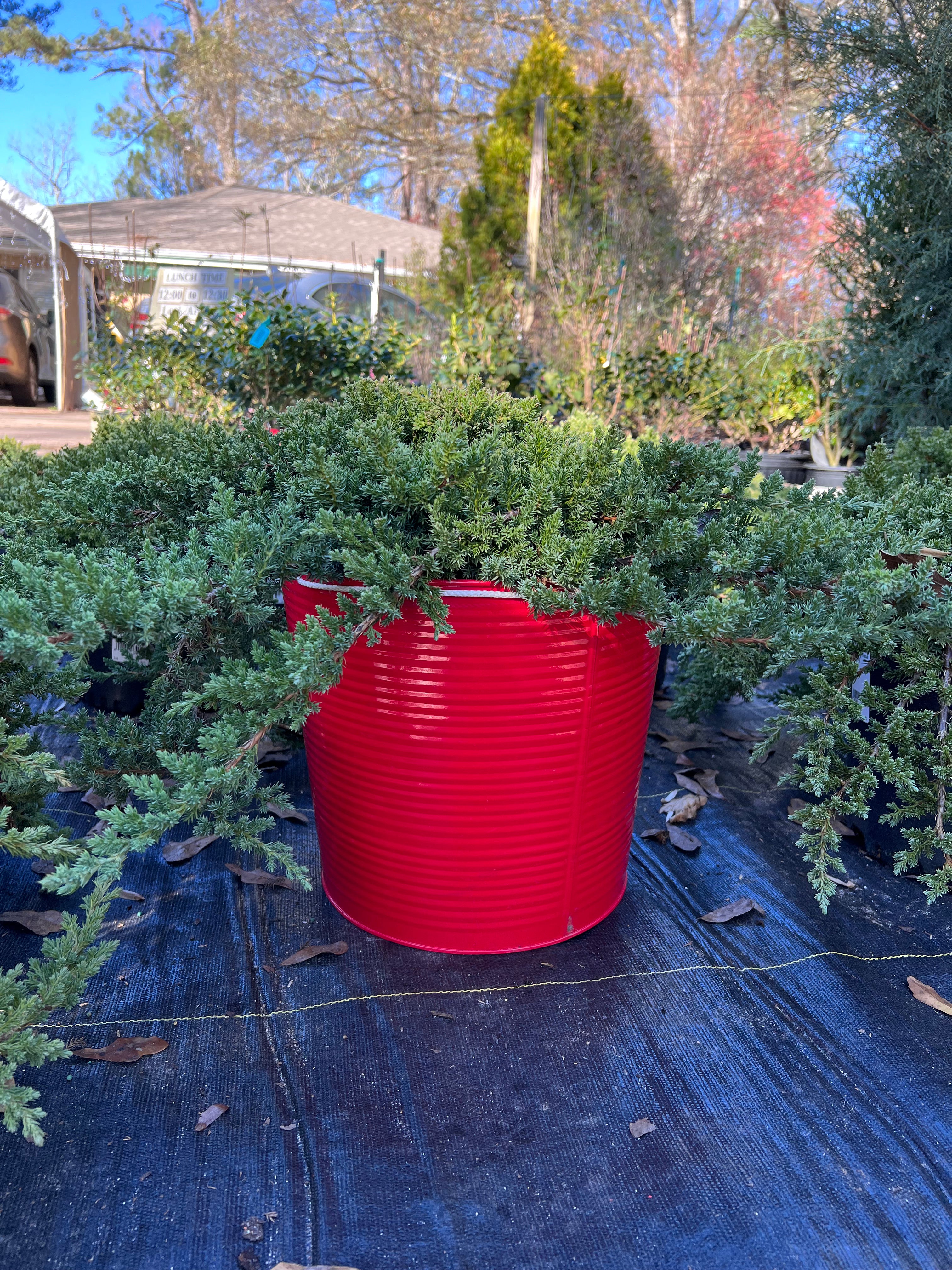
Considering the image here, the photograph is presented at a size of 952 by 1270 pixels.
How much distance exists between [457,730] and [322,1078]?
64cm

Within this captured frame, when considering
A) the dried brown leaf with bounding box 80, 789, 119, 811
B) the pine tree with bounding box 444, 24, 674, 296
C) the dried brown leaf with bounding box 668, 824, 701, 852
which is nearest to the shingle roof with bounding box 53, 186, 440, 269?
the pine tree with bounding box 444, 24, 674, 296

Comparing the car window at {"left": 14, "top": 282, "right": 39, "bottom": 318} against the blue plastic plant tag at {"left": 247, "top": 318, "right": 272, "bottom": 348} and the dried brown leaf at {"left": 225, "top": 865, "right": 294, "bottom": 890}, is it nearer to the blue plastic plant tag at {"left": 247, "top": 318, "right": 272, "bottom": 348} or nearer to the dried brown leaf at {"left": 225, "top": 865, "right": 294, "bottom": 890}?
Result: the blue plastic plant tag at {"left": 247, "top": 318, "right": 272, "bottom": 348}

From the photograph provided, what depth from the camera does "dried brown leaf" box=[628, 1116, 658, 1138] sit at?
53.4 inches

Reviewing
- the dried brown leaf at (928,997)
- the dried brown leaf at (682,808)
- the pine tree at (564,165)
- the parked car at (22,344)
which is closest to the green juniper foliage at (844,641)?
the dried brown leaf at (928,997)

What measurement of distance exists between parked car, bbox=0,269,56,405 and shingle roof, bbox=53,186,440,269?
193 cm

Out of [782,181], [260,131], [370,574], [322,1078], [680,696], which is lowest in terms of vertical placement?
[322,1078]

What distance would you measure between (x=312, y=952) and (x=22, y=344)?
291 inches

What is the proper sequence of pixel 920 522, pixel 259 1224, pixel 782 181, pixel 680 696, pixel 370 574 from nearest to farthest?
pixel 259 1224, pixel 370 574, pixel 920 522, pixel 680 696, pixel 782 181

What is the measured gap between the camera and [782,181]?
13.0 m

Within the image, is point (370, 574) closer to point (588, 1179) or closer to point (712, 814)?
point (588, 1179)

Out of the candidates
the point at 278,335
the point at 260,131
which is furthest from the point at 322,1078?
the point at 260,131

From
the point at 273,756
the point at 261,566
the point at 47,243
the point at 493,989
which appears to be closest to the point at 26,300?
the point at 47,243

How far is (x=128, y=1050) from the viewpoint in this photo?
1484 mm

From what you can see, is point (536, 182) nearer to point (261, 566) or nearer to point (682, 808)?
point (682, 808)
